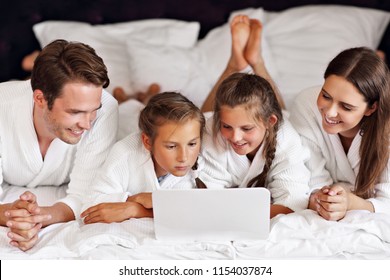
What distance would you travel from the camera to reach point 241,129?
6.07ft

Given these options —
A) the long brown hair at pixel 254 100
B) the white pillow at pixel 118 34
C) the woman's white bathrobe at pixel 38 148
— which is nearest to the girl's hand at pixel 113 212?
the woman's white bathrobe at pixel 38 148

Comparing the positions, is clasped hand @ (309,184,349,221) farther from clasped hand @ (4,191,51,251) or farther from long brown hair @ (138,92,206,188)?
clasped hand @ (4,191,51,251)

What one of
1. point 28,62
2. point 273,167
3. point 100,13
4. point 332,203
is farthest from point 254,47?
point 28,62

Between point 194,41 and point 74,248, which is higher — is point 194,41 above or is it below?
above

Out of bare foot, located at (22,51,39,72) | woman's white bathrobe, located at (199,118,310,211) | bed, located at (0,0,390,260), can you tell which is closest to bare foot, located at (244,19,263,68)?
bed, located at (0,0,390,260)

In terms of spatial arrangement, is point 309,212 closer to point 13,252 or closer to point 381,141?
point 381,141

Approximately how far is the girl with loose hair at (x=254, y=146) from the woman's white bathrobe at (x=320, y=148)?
0.06 metres

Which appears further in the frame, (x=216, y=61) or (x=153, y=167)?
(x=216, y=61)

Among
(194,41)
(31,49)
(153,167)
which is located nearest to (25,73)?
(31,49)

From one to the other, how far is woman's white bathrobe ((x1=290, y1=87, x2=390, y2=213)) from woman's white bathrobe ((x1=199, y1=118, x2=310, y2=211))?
0.20ft

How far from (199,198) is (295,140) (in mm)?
456

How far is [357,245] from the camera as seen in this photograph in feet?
5.74

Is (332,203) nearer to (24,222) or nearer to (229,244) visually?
(229,244)

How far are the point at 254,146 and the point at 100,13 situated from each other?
131 centimetres
